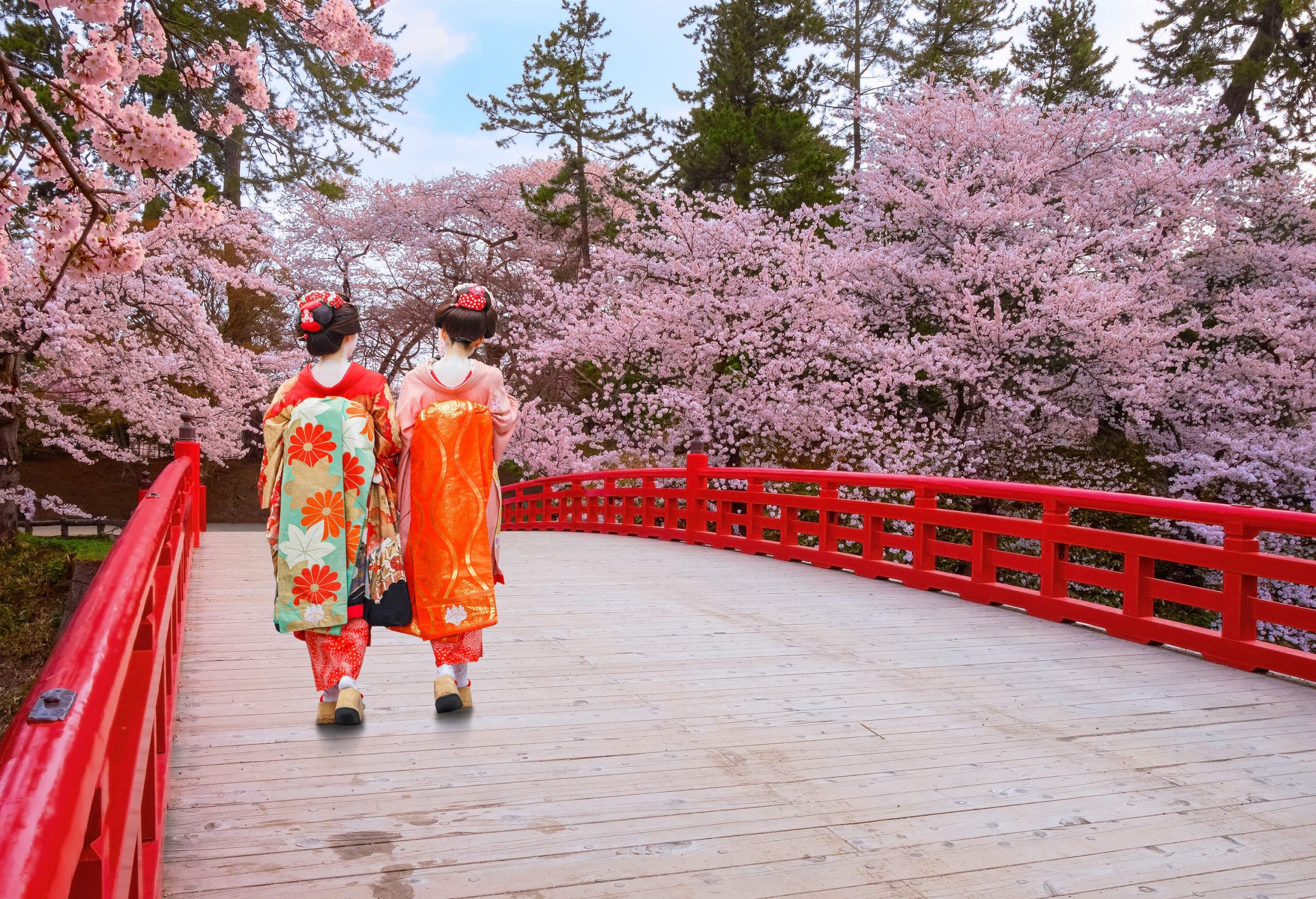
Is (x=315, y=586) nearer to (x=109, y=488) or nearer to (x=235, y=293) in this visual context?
(x=235, y=293)

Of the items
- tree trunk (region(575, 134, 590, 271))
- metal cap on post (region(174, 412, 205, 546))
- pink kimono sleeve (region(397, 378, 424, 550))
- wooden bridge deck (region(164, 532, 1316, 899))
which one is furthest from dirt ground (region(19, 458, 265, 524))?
pink kimono sleeve (region(397, 378, 424, 550))

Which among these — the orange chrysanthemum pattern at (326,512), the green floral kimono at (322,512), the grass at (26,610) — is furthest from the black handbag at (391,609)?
the grass at (26,610)

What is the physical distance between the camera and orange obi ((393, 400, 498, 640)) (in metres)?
3.71

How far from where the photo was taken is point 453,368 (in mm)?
3762

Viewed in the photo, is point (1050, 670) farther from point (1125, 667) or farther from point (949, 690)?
point (949, 690)

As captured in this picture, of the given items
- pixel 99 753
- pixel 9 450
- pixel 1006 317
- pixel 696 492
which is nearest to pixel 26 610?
pixel 9 450

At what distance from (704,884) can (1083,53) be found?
84.7ft

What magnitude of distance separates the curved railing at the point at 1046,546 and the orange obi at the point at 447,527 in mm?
3365

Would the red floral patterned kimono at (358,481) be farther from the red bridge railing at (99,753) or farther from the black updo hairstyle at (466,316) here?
the red bridge railing at (99,753)

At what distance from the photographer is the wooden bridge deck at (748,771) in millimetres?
2465

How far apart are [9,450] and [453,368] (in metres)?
11.7

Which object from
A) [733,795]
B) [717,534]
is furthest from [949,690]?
[717,534]

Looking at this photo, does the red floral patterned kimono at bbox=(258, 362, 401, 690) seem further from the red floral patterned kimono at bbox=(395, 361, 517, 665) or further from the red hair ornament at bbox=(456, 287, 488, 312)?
the red hair ornament at bbox=(456, 287, 488, 312)

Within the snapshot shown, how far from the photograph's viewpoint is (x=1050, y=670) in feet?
15.2
